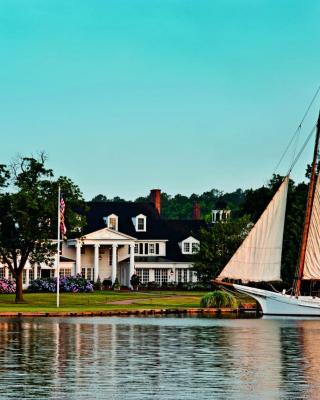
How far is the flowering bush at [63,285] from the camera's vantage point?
108000 millimetres

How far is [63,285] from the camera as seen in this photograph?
10806cm

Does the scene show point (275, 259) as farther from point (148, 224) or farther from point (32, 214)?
point (148, 224)

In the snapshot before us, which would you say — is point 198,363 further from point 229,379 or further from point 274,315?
point 274,315

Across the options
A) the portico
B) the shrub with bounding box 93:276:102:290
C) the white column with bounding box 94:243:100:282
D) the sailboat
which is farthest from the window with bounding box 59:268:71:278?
the sailboat

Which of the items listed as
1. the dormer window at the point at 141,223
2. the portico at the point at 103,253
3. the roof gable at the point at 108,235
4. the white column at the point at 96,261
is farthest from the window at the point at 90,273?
the dormer window at the point at 141,223

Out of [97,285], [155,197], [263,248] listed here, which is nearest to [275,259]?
[263,248]

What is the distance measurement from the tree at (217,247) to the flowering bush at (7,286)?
16982 mm

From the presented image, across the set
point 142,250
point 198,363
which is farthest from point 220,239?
point 198,363

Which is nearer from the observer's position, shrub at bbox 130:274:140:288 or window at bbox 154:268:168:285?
shrub at bbox 130:274:140:288

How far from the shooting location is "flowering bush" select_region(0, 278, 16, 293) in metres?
103

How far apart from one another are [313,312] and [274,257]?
16.1 ft

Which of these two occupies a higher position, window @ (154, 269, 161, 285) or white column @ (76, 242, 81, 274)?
white column @ (76, 242, 81, 274)

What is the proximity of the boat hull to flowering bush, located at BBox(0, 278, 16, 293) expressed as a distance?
29.6 meters

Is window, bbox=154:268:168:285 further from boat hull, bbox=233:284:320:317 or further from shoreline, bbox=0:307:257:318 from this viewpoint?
boat hull, bbox=233:284:320:317
